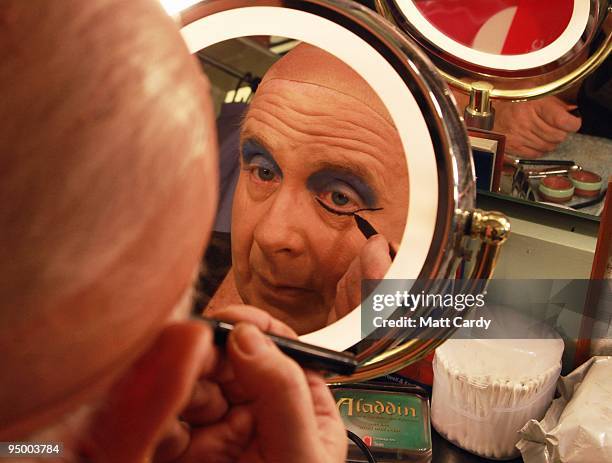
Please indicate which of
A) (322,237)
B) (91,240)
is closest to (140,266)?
(91,240)

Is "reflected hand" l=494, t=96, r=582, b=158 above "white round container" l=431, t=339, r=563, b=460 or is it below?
above

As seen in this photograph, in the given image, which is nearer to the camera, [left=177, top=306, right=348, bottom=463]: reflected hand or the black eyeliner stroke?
[left=177, top=306, right=348, bottom=463]: reflected hand

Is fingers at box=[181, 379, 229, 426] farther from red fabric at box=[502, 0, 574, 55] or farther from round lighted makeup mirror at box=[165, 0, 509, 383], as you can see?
red fabric at box=[502, 0, 574, 55]

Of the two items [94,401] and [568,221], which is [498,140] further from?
[94,401]

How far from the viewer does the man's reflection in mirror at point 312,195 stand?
0.64 meters

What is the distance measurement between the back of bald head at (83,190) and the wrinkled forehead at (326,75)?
1.09 feet

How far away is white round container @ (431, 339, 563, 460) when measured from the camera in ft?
2.98

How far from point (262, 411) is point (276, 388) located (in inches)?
1.4

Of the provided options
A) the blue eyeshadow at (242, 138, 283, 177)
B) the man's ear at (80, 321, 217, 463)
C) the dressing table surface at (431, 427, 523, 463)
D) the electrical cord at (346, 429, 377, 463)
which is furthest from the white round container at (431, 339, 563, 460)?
the man's ear at (80, 321, 217, 463)

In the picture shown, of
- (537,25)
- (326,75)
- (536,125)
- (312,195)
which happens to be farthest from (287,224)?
(536,125)

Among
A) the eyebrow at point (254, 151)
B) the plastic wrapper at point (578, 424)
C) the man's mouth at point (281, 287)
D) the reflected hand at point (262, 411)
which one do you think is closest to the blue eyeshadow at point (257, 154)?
the eyebrow at point (254, 151)

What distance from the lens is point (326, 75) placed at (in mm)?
660

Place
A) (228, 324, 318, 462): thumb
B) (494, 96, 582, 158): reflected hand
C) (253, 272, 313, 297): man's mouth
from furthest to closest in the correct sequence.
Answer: (494, 96, 582, 158): reflected hand < (253, 272, 313, 297): man's mouth < (228, 324, 318, 462): thumb

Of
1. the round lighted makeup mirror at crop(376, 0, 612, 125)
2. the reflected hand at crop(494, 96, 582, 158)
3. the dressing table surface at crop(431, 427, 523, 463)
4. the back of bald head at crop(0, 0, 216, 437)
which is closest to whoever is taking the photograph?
the back of bald head at crop(0, 0, 216, 437)
